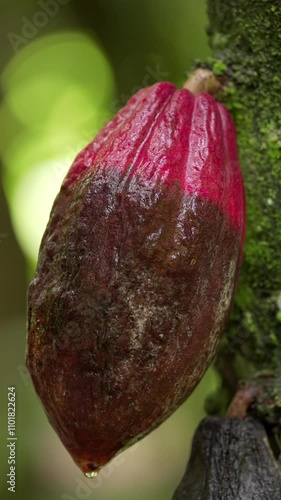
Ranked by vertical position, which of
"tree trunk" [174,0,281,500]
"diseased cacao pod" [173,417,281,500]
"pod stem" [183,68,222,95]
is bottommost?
"diseased cacao pod" [173,417,281,500]

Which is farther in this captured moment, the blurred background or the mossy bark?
the blurred background

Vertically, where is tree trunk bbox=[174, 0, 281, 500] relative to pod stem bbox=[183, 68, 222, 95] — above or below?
below

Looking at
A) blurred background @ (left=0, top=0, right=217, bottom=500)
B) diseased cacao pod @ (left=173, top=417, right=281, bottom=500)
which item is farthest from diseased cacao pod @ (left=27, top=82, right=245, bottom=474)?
blurred background @ (left=0, top=0, right=217, bottom=500)

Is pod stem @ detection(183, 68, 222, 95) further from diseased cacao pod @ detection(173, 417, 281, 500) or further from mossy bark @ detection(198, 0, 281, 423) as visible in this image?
diseased cacao pod @ detection(173, 417, 281, 500)

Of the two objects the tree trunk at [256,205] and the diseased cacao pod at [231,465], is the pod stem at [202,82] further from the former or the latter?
the diseased cacao pod at [231,465]

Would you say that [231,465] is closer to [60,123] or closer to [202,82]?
[202,82]

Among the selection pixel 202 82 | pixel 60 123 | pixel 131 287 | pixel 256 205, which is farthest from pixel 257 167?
pixel 60 123
